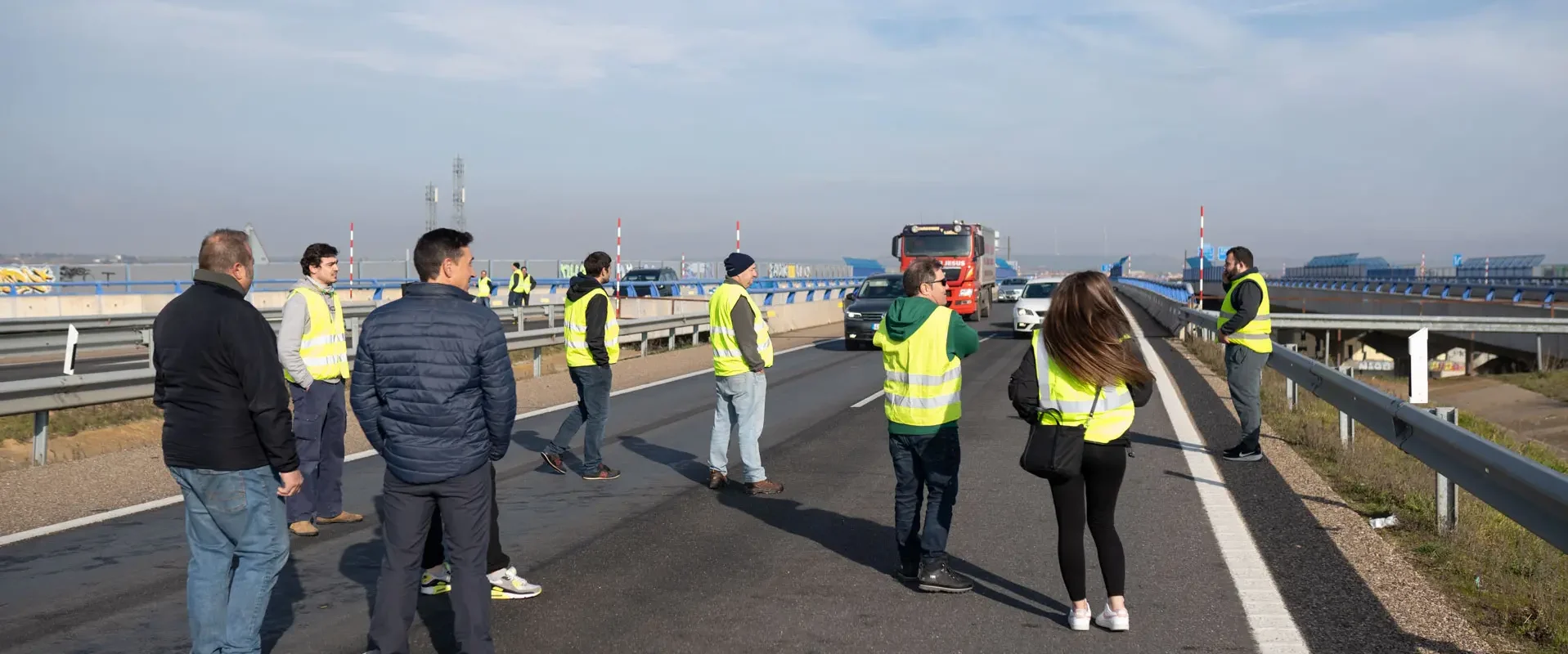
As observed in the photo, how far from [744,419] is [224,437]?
4.62 meters

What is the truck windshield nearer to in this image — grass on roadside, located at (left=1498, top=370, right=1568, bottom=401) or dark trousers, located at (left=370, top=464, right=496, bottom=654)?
grass on roadside, located at (left=1498, top=370, right=1568, bottom=401)

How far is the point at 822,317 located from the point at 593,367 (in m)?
27.5

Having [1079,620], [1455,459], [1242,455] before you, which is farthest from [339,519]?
[1242,455]

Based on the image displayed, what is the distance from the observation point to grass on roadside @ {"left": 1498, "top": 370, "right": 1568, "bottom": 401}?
70.8 ft

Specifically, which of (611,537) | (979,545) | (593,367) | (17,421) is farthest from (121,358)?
(979,545)

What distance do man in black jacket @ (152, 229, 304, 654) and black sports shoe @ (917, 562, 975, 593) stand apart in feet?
9.42

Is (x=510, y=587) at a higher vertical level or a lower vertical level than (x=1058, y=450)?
lower

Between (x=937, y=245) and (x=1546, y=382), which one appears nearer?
(x=1546, y=382)

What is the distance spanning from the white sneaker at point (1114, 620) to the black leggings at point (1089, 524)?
79 mm

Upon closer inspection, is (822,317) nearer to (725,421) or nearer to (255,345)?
(725,421)

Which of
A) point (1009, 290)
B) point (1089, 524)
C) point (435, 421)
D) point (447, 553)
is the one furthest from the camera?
point (1009, 290)

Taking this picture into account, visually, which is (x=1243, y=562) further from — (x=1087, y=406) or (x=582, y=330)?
(x=582, y=330)

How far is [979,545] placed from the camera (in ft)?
22.9

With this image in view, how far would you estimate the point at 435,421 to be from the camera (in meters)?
4.57
